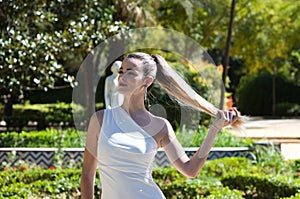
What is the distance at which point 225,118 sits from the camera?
95.5 inches

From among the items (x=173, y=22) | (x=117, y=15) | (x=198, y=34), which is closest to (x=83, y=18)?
(x=117, y=15)

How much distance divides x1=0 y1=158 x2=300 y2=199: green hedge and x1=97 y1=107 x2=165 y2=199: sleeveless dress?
127 inches

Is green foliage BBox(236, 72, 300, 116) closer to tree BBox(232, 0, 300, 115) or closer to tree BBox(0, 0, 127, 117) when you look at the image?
tree BBox(232, 0, 300, 115)

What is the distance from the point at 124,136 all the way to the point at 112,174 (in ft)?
0.50

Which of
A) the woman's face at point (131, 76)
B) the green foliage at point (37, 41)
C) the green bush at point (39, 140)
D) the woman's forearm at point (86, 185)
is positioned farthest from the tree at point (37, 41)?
the woman's face at point (131, 76)

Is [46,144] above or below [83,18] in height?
below

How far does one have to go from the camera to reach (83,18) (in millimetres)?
10258

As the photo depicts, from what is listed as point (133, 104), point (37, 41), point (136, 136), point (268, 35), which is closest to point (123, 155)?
point (136, 136)

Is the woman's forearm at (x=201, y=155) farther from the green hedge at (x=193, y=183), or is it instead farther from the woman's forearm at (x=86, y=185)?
the green hedge at (x=193, y=183)

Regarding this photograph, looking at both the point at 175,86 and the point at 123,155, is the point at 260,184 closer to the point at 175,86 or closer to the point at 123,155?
the point at 175,86

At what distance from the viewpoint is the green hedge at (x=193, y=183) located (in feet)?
20.2

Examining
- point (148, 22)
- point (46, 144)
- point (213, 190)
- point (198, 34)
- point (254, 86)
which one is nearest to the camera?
point (213, 190)

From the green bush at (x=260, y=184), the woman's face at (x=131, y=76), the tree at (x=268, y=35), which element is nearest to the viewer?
the woman's face at (x=131, y=76)

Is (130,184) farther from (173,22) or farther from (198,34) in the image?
(198,34)
